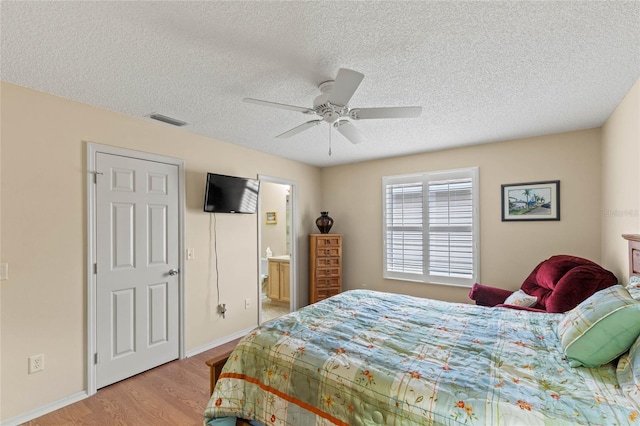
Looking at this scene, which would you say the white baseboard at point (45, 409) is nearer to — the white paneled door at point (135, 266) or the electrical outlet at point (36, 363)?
the white paneled door at point (135, 266)

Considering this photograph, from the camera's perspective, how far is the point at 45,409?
2287 mm

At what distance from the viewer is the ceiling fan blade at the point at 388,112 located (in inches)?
77.8

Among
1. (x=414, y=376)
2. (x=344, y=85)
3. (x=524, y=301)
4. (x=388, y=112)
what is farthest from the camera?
(x=524, y=301)

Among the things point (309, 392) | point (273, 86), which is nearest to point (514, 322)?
point (309, 392)

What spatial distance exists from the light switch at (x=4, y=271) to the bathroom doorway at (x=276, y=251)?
2502 millimetres

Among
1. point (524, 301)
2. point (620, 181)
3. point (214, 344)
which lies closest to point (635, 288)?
point (524, 301)

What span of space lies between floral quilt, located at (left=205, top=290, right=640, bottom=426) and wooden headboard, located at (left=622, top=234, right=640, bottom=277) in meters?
0.60

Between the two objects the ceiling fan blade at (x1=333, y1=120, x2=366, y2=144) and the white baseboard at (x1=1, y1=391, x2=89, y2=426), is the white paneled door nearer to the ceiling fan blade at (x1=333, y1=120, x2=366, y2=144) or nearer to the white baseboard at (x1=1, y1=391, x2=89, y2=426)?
the white baseboard at (x1=1, y1=391, x2=89, y2=426)

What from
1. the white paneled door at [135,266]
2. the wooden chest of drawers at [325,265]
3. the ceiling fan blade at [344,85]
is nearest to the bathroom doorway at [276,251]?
the wooden chest of drawers at [325,265]

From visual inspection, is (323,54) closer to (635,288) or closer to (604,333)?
(604,333)

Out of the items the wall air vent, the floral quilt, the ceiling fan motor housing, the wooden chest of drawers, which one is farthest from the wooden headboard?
the wall air vent

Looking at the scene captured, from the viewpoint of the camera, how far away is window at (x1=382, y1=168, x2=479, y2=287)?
4008 millimetres

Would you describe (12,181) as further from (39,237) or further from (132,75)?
(132,75)

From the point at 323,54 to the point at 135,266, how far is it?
2.58 m
